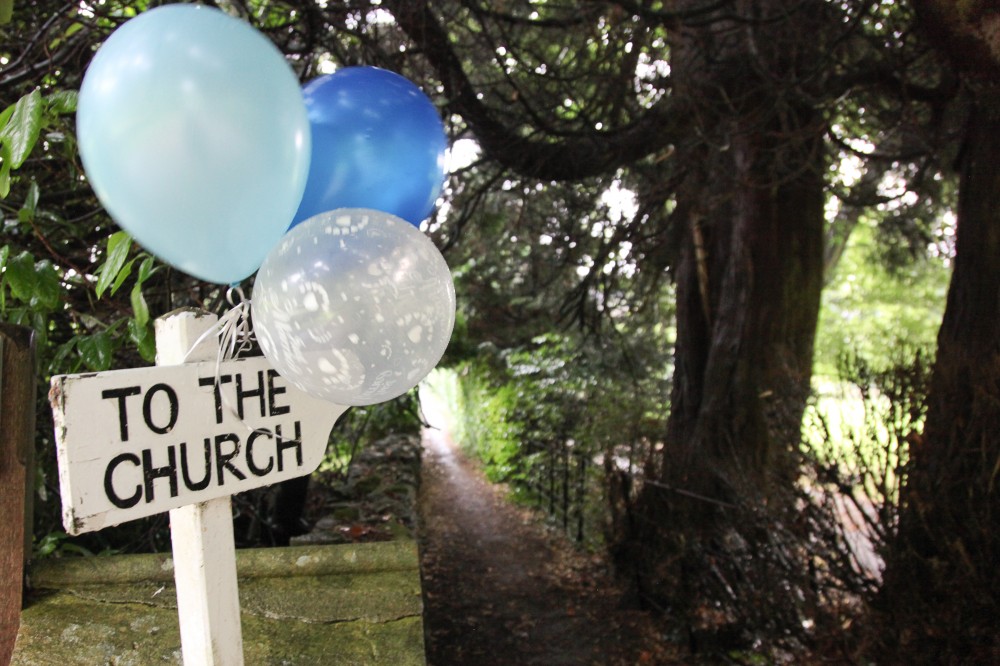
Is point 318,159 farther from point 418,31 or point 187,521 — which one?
point 418,31

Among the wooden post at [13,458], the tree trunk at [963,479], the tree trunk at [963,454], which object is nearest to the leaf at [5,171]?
the wooden post at [13,458]

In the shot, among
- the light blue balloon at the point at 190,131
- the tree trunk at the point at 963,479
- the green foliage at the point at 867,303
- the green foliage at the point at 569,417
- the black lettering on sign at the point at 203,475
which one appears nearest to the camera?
the light blue balloon at the point at 190,131

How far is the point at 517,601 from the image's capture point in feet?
18.4

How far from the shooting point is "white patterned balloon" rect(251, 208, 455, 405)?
1.15m

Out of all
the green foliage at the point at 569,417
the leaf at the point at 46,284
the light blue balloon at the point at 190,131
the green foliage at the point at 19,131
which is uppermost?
the green foliage at the point at 19,131

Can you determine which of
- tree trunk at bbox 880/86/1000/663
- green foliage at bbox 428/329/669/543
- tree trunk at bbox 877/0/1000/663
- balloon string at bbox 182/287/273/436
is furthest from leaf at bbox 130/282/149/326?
green foliage at bbox 428/329/669/543

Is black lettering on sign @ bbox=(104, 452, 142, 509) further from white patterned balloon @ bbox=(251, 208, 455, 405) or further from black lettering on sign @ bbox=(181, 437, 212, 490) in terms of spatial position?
white patterned balloon @ bbox=(251, 208, 455, 405)

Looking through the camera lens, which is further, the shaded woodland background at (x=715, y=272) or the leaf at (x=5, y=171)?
the shaded woodland background at (x=715, y=272)

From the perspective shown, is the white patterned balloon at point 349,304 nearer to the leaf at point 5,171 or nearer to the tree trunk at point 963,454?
the leaf at point 5,171

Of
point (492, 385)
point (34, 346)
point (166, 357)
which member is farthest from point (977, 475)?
point (492, 385)

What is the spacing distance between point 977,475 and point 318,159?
9.56 feet

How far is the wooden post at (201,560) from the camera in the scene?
1352 mm

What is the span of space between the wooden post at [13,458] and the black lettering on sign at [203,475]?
81 centimetres

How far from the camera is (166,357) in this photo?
137 centimetres
